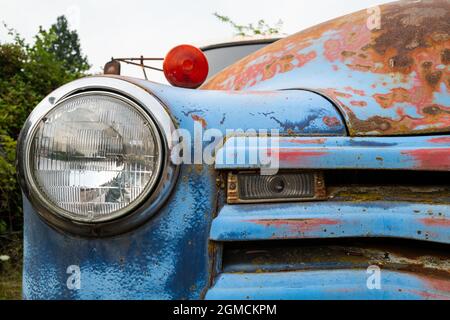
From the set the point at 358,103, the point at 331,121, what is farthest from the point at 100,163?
the point at 358,103

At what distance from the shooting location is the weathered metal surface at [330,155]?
1.39 meters

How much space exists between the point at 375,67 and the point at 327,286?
0.83 meters

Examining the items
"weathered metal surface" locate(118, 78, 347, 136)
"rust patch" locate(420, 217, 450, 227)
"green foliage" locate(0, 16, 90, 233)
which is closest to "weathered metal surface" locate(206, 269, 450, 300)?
"rust patch" locate(420, 217, 450, 227)

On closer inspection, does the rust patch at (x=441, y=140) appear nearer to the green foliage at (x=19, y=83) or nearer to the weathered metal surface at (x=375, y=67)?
the weathered metal surface at (x=375, y=67)

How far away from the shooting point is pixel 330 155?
1.40 m

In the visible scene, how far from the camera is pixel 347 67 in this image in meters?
1.90

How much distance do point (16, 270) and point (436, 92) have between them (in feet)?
12.5

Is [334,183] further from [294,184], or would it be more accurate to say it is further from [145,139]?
[145,139]

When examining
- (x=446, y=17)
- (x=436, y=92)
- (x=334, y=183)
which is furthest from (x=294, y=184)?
(x=446, y=17)

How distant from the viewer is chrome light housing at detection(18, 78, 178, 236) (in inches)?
54.4

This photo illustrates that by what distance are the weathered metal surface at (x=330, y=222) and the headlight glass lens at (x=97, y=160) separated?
Result: 238mm

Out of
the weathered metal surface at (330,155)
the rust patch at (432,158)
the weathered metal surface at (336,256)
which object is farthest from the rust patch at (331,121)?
the weathered metal surface at (336,256)

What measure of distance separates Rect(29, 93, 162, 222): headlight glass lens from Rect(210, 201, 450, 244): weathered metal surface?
238 millimetres

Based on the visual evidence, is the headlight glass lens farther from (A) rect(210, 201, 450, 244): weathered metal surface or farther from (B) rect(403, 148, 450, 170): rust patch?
(B) rect(403, 148, 450, 170): rust patch
